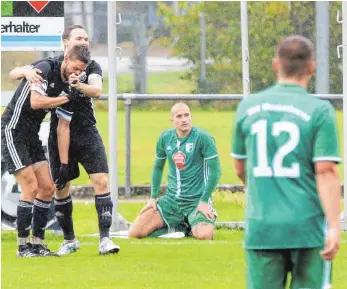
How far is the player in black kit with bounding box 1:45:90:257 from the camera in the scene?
11.2 meters

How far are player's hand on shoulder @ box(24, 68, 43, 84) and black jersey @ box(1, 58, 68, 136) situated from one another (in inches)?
3.8

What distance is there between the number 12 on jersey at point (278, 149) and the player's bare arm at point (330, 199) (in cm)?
12

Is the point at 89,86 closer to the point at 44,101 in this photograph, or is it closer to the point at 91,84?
the point at 91,84

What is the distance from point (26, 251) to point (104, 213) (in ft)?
2.55

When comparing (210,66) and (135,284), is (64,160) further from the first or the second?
(210,66)

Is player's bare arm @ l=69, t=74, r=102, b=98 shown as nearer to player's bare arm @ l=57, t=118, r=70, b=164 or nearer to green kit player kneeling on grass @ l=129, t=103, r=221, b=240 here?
player's bare arm @ l=57, t=118, r=70, b=164

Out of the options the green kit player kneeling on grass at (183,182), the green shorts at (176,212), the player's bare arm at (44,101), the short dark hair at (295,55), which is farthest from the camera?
the green shorts at (176,212)

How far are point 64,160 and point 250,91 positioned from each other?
3.60m

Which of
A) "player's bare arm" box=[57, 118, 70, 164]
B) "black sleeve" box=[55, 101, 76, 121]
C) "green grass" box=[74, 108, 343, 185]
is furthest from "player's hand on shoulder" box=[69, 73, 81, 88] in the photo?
"green grass" box=[74, 108, 343, 185]

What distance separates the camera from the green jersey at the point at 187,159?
13.3 meters

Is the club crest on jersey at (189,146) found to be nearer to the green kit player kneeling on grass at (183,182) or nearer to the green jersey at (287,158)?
the green kit player kneeling on grass at (183,182)

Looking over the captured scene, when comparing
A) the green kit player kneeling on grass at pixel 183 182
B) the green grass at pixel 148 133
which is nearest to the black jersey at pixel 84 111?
the green kit player kneeling on grass at pixel 183 182

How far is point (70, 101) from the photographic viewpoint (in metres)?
11.4

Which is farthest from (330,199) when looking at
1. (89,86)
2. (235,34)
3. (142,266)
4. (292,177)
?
(235,34)
